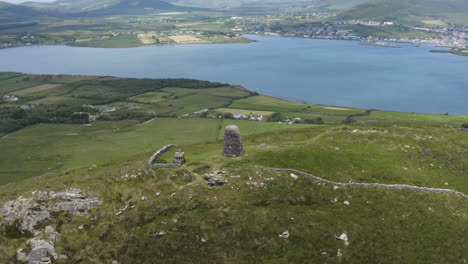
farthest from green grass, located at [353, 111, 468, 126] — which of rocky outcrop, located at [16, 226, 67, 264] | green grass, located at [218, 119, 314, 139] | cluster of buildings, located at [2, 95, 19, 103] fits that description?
cluster of buildings, located at [2, 95, 19, 103]

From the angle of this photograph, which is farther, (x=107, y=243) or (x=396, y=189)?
(x=396, y=189)

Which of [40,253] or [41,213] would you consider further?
[41,213]

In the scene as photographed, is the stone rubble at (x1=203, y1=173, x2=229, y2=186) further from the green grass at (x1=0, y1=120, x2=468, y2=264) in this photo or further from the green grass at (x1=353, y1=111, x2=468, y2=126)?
the green grass at (x1=353, y1=111, x2=468, y2=126)

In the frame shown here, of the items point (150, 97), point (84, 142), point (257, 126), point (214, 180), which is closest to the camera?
point (214, 180)

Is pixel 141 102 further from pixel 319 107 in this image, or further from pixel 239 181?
pixel 239 181

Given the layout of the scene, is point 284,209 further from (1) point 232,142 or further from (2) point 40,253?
(2) point 40,253

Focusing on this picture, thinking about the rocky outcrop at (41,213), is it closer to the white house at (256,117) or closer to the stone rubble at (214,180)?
the stone rubble at (214,180)

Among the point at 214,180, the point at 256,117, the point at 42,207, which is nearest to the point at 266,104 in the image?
the point at 256,117

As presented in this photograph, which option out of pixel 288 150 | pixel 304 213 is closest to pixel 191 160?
pixel 288 150
